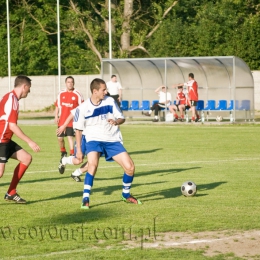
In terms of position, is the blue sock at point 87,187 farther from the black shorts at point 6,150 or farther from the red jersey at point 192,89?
the red jersey at point 192,89

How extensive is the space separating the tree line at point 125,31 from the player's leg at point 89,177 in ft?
122

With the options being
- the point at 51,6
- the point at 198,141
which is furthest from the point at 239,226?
the point at 51,6

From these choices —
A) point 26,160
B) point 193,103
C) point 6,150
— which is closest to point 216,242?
point 26,160

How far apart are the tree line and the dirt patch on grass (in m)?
39.3

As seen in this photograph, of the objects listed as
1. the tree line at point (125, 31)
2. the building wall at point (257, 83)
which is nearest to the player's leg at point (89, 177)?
the building wall at point (257, 83)

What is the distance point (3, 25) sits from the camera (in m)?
54.7

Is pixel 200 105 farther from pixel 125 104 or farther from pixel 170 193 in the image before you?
pixel 170 193

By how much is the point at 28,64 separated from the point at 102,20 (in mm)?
5992

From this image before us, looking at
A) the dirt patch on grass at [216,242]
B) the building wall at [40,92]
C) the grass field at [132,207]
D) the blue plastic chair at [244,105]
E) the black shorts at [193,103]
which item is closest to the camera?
the dirt patch on grass at [216,242]

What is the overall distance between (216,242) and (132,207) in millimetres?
2714

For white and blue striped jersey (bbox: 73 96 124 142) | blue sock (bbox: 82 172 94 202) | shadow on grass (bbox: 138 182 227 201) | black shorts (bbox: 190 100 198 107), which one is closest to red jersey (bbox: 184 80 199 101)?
black shorts (bbox: 190 100 198 107)

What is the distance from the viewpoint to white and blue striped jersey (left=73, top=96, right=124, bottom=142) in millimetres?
10859

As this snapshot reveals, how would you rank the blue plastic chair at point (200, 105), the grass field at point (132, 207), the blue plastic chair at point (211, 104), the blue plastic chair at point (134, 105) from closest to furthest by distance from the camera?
the grass field at point (132, 207) → the blue plastic chair at point (211, 104) → the blue plastic chair at point (200, 105) → the blue plastic chair at point (134, 105)

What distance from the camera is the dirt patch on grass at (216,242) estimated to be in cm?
786
